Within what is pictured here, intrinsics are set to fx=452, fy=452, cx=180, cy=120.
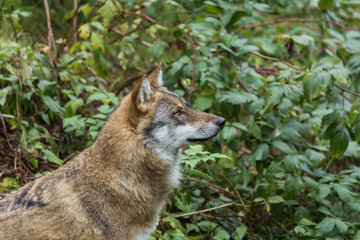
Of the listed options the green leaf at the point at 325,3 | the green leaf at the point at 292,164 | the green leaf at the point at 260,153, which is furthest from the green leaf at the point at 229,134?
the green leaf at the point at 325,3

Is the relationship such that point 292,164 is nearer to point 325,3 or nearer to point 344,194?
point 344,194

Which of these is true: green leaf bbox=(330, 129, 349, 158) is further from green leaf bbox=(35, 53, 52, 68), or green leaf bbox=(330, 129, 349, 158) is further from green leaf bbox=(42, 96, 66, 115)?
green leaf bbox=(35, 53, 52, 68)

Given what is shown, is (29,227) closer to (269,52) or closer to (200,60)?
(200,60)

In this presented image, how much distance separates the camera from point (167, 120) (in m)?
4.19

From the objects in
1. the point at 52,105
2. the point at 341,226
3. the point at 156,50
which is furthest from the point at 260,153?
the point at 52,105

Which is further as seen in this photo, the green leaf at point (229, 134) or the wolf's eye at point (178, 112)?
the green leaf at point (229, 134)

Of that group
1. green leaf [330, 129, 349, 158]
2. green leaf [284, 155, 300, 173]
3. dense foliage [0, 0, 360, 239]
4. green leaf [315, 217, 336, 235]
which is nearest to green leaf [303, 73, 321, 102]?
dense foliage [0, 0, 360, 239]

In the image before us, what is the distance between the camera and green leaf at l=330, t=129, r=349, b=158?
197 inches

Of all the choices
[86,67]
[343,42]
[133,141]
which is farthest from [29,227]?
[343,42]

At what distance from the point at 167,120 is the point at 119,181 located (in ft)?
2.33

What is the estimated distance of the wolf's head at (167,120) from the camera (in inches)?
161

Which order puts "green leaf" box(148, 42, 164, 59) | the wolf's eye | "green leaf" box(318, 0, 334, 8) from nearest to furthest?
the wolf's eye → "green leaf" box(148, 42, 164, 59) → "green leaf" box(318, 0, 334, 8)

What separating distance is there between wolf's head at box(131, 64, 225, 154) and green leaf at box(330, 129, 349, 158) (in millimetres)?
1538

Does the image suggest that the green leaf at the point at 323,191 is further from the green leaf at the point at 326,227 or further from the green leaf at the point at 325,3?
the green leaf at the point at 325,3
